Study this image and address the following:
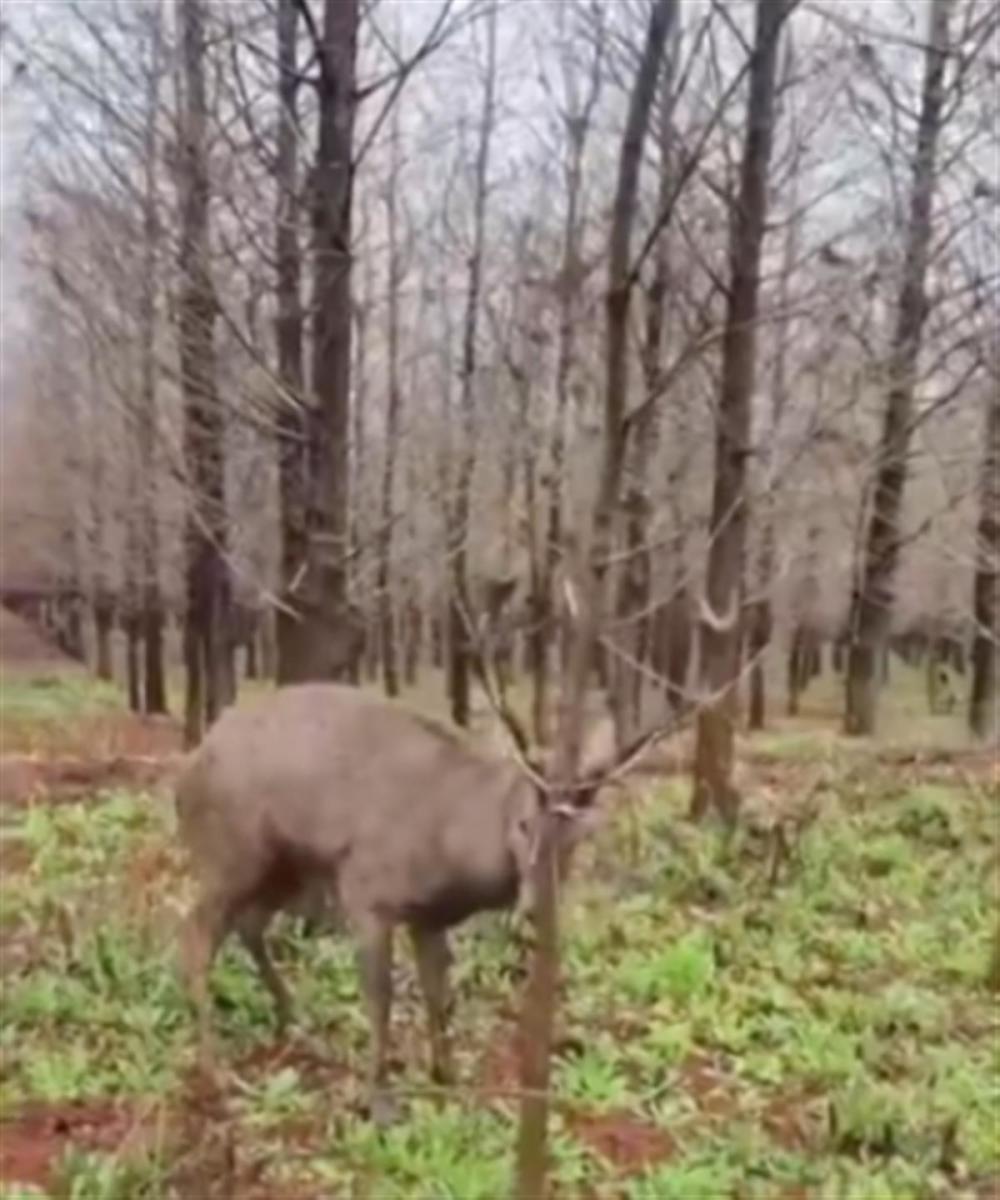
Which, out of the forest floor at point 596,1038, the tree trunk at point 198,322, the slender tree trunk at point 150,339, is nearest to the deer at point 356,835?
the forest floor at point 596,1038

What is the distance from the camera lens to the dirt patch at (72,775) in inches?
380

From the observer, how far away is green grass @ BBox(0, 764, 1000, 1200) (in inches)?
173

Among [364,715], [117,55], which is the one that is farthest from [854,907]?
[117,55]

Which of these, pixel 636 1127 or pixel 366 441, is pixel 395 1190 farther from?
pixel 366 441

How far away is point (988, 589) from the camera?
1789cm

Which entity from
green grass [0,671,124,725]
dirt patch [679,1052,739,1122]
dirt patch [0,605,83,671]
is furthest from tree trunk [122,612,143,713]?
dirt patch [679,1052,739,1122]

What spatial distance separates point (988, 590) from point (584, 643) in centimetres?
1532

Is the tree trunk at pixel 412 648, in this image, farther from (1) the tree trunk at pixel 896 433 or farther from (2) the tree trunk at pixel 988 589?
(2) the tree trunk at pixel 988 589

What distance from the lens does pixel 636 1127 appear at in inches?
188

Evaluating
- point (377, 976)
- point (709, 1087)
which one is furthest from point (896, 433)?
point (377, 976)

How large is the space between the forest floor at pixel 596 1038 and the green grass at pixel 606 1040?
0.4 inches

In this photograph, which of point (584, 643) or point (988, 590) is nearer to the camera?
point (584, 643)

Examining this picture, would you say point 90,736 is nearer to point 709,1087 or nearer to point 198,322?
point 198,322

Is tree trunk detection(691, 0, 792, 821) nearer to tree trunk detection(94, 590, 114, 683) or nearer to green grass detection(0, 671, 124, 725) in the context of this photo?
green grass detection(0, 671, 124, 725)
